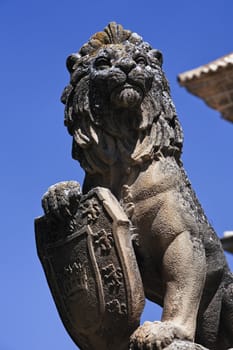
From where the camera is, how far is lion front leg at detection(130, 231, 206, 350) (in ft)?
20.4

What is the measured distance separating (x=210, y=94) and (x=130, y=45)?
37.7ft

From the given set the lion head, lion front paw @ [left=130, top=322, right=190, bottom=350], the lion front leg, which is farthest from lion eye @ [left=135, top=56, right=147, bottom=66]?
lion front paw @ [left=130, top=322, right=190, bottom=350]

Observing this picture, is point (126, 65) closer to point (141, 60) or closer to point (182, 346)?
point (141, 60)

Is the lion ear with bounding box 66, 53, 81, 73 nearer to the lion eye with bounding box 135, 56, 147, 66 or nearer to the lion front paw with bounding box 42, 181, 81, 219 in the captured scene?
the lion eye with bounding box 135, 56, 147, 66

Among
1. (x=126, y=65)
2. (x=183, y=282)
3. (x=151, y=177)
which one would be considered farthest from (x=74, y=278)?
(x=126, y=65)

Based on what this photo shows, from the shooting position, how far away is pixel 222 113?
62.2 feet

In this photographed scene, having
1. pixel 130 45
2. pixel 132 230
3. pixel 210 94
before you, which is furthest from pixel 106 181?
pixel 210 94

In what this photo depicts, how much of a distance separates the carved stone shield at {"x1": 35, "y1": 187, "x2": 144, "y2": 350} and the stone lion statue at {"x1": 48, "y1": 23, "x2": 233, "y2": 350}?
0.58ft

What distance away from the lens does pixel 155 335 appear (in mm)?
5984

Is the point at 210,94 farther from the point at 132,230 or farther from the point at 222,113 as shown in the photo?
the point at 132,230

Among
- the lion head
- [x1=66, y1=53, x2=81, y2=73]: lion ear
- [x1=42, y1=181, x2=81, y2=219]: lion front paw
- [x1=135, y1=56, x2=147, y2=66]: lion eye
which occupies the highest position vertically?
[x1=66, y1=53, x2=81, y2=73]: lion ear

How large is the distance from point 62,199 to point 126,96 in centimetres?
65

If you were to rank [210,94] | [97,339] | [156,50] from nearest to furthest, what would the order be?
[97,339] < [156,50] < [210,94]

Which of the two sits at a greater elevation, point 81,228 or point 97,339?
point 81,228
